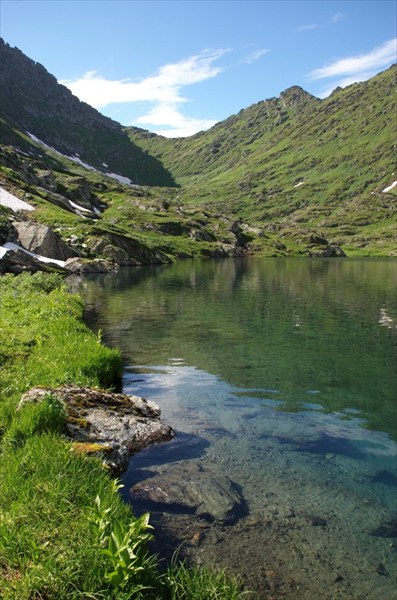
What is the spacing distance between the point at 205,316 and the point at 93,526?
1338 inches

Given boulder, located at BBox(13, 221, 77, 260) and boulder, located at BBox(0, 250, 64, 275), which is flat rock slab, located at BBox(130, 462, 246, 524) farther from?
boulder, located at BBox(13, 221, 77, 260)

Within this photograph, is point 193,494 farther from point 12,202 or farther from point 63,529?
point 12,202

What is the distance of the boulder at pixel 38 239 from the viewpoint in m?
81.4

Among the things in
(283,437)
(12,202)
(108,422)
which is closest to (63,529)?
(108,422)

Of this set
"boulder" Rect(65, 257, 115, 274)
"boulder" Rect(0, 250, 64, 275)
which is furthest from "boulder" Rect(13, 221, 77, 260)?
"boulder" Rect(0, 250, 64, 275)

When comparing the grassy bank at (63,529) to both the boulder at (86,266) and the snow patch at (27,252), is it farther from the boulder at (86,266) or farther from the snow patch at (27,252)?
the boulder at (86,266)

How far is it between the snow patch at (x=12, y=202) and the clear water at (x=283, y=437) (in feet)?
275

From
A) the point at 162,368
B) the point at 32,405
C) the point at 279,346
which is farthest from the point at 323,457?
the point at 279,346

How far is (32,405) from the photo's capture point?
1122 cm

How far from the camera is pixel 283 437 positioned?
48.9 ft

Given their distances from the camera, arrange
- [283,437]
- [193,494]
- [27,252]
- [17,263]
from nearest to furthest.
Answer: [193,494] → [283,437] → [17,263] → [27,252]

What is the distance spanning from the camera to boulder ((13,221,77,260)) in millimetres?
81438

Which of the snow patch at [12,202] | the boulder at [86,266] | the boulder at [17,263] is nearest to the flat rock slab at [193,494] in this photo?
the boulder at [17,263]

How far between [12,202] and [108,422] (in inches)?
4464
